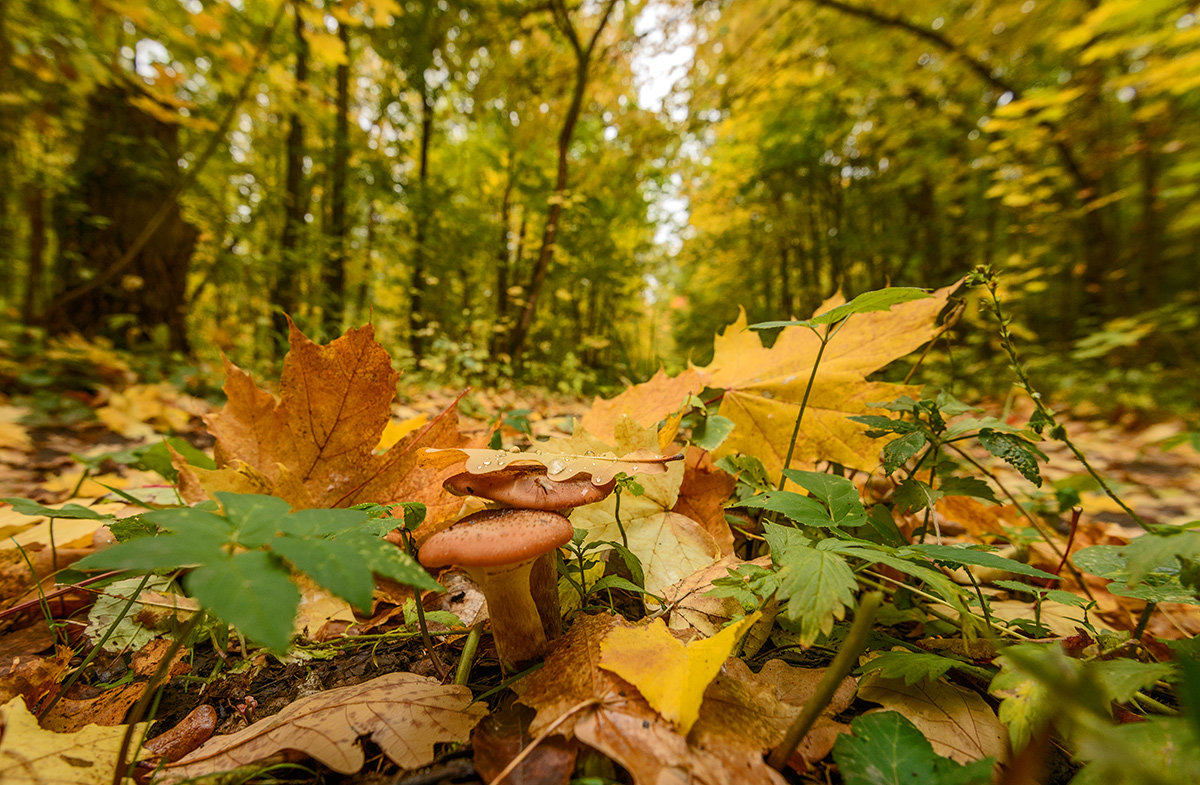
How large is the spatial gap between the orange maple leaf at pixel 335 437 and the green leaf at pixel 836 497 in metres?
0.62

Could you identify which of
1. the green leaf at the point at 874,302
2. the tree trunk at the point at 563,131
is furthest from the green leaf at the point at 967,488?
the tree trunk at the point at 563,131

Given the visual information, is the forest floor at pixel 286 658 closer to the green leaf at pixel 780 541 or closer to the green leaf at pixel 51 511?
the green leaf at pixel 51 511

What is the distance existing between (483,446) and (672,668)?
0.58 m

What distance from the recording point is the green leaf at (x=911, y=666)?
593 mm

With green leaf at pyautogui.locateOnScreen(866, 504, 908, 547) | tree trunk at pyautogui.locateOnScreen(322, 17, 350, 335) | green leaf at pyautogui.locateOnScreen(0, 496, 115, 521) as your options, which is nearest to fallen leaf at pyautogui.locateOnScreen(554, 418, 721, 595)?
green leaf at pyautogui.locateOnScreen(866, 504, 908, 547)

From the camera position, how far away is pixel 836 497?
28.0 inches

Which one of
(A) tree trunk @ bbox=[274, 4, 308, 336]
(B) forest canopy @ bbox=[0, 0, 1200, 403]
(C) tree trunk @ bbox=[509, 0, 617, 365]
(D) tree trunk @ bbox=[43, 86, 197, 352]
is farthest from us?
(A) tree trunk @ bbox=[274, 4, 308, 336]

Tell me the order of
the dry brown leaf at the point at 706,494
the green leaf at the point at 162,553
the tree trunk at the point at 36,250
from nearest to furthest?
the green leaf at the point at 162,553
the dry brown leaf at the point at 706,494
the tree trunk at the point at 36,250

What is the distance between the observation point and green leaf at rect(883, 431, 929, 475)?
0.78 metres

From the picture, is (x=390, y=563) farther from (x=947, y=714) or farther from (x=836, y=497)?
(x=947, y=714)

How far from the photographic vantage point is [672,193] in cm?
1146

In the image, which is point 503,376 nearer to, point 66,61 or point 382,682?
point 66,61

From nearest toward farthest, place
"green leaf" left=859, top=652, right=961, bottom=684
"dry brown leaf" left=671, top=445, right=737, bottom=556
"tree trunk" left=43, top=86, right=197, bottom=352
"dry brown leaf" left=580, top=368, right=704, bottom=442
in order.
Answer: "green leaf" left=859, top=652, right=961, bottom=684 → "dry brown leaf" left=671, top=445, right=737, bottom=556 → "dry brown leaf" left=580, top=368, right=704, bottom=442 → "tree trunk" left=43, top=86, right=197, bottom=352

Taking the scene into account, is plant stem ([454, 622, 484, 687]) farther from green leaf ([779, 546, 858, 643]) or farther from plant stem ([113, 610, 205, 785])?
green leaf ([779, 546, 858, 643])
